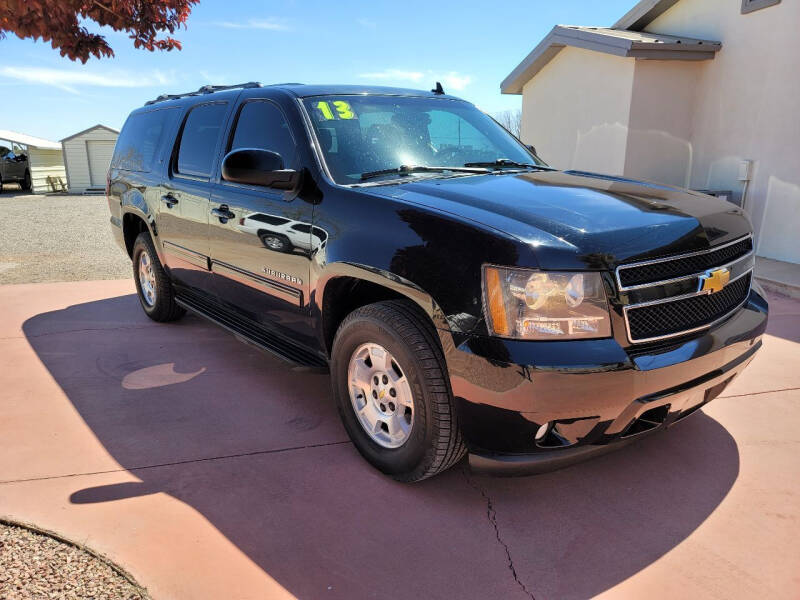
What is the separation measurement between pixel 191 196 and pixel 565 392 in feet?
10.5

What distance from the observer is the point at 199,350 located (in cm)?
496

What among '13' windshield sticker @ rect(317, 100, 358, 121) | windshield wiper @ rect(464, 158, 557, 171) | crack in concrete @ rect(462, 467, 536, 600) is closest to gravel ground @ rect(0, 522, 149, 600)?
crack in concrete @ rect(462, 467, 536, 600)

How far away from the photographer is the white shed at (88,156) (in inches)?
1098

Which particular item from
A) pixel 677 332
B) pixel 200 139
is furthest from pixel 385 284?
pixel 200 139

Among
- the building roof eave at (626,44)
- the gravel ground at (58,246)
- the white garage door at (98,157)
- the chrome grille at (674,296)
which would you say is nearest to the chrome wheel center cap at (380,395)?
the chrome grille at (674,296)

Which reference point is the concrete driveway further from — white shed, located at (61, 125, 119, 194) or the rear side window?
white shed, located at (61, 125, 119, 194)

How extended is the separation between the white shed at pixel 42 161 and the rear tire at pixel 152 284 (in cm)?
2712

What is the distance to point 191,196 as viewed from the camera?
14.5 ft

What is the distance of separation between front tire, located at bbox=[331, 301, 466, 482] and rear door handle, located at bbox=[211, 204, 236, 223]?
1.33 meters

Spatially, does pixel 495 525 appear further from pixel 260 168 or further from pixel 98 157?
pixel 98 157

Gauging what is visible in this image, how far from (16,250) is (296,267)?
31.9ft

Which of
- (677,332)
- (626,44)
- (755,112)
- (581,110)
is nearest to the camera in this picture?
(677,332)

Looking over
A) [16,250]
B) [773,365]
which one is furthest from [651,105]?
[16,250]

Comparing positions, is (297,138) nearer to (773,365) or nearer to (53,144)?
(773,365)
